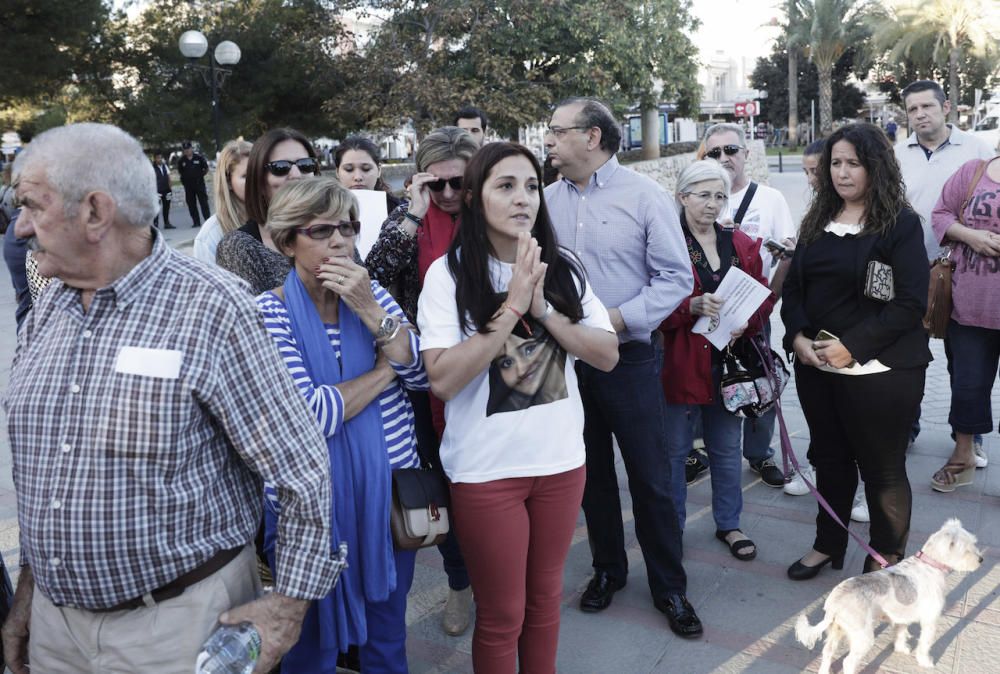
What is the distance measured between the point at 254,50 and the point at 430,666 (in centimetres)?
2006

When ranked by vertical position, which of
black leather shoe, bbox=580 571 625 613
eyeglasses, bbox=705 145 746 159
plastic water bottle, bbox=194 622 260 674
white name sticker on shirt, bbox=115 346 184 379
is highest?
eyeglasses, bbox=705 145 746 159

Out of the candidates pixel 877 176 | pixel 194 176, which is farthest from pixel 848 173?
pixel 194 176

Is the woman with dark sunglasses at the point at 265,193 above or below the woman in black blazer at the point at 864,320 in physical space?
above

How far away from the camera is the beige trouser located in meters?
1.83

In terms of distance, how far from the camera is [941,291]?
4.57 m

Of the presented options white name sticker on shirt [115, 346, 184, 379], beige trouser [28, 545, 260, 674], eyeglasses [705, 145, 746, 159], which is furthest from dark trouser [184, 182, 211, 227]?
white name sticker on shirt [115, 346, 184, 379]

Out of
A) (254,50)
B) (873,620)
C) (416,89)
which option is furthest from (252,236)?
(254,50)

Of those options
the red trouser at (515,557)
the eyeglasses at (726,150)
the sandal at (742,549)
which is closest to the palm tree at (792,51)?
the eyeglasses at (726,150)

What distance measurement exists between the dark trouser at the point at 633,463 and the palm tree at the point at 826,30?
3781cm

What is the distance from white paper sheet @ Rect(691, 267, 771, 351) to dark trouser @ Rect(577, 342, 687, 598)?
0.45m

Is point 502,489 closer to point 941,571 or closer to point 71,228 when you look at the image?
point 71,228

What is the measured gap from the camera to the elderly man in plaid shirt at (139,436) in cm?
173

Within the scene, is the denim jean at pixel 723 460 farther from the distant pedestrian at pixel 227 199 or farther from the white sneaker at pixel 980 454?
the distant pedestrian at pixel 227 199

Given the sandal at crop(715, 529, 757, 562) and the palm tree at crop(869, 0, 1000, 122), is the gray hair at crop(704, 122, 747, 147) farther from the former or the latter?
the palm tree at crop(869, 0, 1000, 122)
